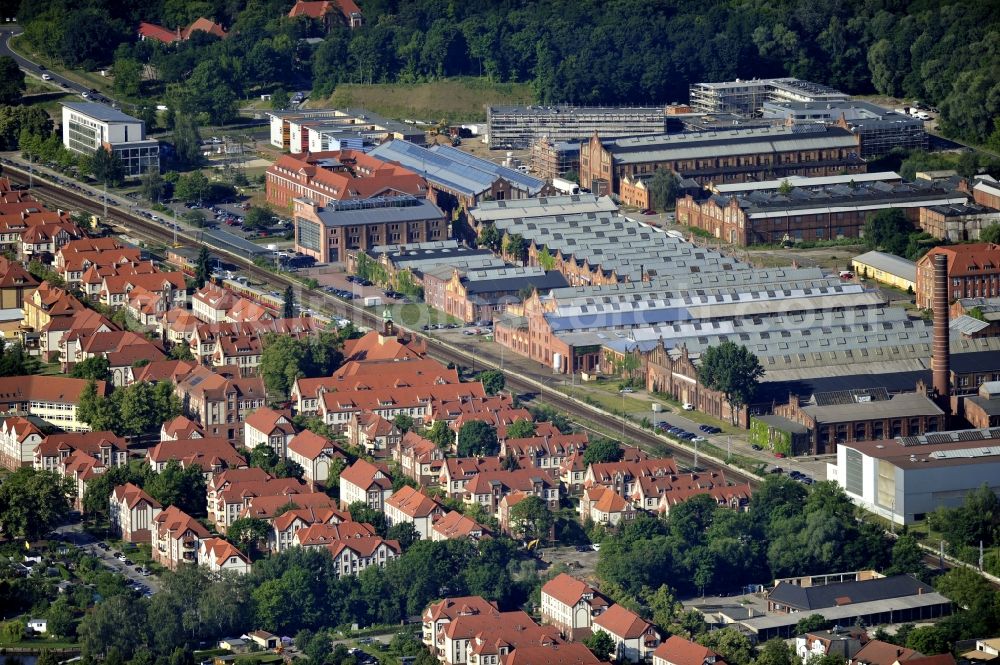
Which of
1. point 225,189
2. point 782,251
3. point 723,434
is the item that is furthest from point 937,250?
point 225,189

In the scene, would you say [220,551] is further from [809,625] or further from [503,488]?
[809,625]

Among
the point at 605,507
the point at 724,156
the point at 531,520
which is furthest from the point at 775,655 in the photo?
the point at 724,156

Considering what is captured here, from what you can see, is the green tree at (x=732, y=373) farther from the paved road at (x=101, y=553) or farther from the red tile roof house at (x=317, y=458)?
the paved road at (x=101, y=553)

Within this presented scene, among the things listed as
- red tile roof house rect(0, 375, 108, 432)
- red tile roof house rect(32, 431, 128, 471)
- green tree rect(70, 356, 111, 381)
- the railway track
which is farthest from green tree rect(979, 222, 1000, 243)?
red tile roof house rect(32, 431, 128, 471)

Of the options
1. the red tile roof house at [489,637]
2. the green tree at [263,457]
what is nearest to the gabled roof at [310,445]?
the green tree at [263,457]

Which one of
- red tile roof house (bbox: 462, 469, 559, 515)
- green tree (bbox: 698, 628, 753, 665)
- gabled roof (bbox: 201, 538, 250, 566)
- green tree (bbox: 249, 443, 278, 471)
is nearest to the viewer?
green tree (bbox: 698, 628, 753, 665)

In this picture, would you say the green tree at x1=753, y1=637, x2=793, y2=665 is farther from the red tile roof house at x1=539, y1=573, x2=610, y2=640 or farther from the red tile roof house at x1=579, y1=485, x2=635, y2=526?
the red tile roof house at x1=579, y1=485, x2=635, y2=526
